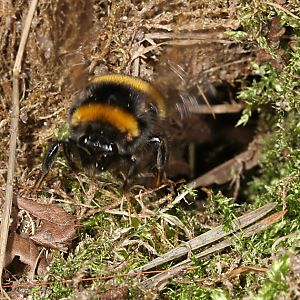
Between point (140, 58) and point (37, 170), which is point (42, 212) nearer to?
point (37, 170)

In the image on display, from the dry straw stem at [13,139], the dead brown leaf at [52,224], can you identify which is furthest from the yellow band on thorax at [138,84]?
the dead brown leaf at [52,224]

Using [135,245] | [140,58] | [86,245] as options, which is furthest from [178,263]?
[140,58]

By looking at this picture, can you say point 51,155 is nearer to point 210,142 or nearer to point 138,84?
point 138,84

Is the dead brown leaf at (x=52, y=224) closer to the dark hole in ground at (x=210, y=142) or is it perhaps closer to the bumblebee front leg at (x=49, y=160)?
the bumblebee front leg at (x=49, y=160)

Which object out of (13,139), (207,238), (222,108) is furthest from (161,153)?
(222,108)

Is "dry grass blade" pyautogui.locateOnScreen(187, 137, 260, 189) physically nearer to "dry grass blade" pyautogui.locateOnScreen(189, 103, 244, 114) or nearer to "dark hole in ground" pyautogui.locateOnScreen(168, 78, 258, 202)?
"dark hole in ground" pyautogui.locateOnScreen(168, 78, 258, 202)

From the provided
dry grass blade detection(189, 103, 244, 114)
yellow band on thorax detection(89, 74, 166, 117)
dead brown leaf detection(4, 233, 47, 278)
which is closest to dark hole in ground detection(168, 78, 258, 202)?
dry grass blade detection(189, 103, 244, 114)
